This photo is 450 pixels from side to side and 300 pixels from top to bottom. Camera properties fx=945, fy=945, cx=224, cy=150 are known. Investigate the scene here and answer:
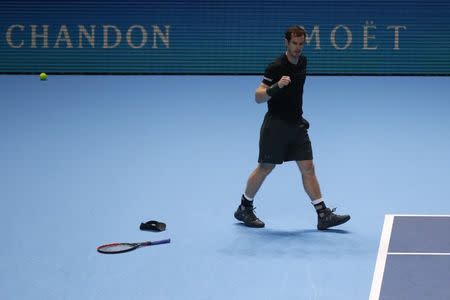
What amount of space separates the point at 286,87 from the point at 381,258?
6.37 ft

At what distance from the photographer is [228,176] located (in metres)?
12.0

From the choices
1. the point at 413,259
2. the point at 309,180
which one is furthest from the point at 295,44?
the point at 413,259

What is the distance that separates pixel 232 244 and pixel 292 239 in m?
0.61

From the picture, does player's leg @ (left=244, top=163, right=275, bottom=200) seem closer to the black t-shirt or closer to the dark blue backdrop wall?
the black t-shirt

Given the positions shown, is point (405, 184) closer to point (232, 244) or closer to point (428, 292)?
point (232, 244)

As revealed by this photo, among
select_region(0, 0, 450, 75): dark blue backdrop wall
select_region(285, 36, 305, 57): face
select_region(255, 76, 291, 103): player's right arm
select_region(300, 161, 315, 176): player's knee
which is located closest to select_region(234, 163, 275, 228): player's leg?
select_region(300, 161, 315, 176): player's knee

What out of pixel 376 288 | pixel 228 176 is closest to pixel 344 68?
pixel 228 176

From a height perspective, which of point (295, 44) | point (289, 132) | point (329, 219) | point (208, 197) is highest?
point (295, 44)

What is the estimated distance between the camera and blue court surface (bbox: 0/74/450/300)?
25.6 ft

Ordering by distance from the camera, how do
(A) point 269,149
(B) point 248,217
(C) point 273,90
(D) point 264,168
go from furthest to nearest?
(B) point 248,217
(D) point 264,168
(A) point 269,149
(C) point 273,90

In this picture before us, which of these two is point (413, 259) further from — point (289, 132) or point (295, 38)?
point (295, 38)

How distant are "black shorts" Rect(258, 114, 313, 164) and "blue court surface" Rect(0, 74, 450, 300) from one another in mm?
741

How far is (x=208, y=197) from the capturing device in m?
10.9

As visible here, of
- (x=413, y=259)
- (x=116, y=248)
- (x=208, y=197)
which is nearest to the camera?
(x=413, y=259)
